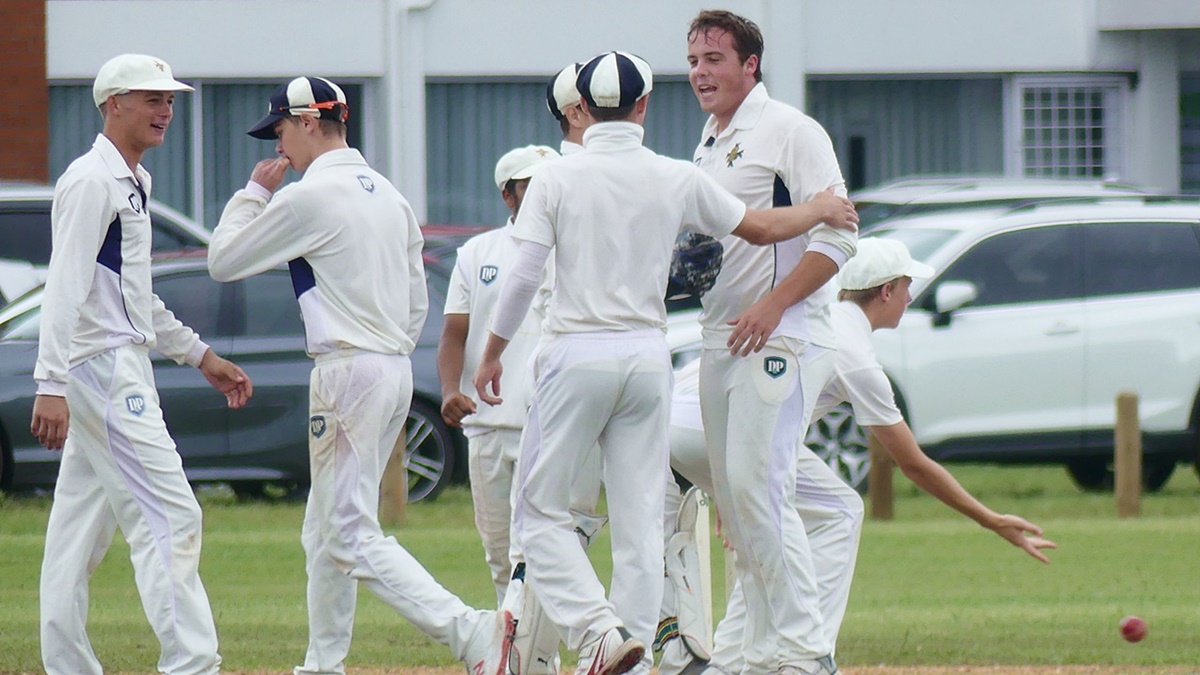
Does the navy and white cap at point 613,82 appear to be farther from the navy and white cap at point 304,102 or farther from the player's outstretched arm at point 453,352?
the player's outstretched arm at point 453,352

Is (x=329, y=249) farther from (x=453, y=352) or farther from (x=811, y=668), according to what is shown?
(x=811, y=668)

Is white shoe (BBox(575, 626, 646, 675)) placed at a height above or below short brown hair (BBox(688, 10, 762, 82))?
below

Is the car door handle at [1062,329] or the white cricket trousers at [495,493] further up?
the car door handle at [1062,329]

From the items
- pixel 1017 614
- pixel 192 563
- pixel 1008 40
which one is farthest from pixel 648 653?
pixel 1008 40

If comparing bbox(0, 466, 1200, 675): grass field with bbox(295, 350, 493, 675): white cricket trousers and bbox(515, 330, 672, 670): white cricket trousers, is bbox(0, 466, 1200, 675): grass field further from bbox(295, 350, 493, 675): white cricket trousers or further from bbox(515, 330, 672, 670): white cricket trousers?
bbox(515, 330, 672, 670): white cricket trousers

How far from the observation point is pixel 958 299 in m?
14.4

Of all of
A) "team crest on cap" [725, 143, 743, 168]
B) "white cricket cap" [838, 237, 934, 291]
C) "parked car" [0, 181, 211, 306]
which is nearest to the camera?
"team crest on cap" [725, 143, 743, 168]

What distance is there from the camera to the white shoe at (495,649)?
7340mm

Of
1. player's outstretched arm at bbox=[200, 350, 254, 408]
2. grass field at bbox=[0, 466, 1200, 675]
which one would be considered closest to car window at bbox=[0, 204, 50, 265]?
grass field at bbox=[0, 466, 1200, 675]

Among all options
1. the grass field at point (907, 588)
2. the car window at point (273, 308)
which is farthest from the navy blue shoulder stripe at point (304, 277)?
the car window at point (273, 308)

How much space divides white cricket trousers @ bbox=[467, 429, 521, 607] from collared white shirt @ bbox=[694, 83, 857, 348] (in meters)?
1.33

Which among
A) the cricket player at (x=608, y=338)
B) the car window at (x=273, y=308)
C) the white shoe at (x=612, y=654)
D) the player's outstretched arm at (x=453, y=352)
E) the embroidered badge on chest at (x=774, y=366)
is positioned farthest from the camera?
the car window at (x=273, y=308)

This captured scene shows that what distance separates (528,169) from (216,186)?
1474cm

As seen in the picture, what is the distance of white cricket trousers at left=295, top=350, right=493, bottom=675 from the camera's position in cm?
741
